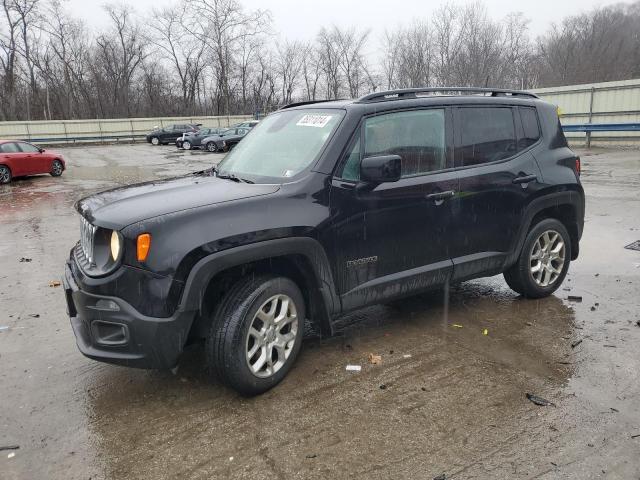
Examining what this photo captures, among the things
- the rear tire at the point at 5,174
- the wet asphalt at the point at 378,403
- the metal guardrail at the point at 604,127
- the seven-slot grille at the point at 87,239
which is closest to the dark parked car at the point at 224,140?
the rear tire at the point at 5,174

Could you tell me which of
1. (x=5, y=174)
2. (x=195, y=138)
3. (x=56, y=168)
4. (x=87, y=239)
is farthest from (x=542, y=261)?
(x=195, y=138)

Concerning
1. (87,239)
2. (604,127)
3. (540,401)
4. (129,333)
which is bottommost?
(540,401)

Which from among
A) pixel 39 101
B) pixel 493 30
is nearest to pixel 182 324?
pixel 493 30

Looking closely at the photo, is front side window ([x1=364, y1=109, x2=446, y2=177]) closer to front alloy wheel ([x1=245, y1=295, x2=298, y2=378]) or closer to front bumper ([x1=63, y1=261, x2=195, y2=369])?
front alloy wheel ([x1=245, y1=295, x2=298, y2=378])

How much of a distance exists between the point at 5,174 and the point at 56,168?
2.23m

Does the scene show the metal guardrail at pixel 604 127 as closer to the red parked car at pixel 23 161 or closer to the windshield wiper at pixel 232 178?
the red parked car at pixel 23 161

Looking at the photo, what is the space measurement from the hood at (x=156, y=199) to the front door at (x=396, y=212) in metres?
0.63

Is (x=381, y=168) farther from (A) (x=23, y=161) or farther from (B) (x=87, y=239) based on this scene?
(A) (x=23, y=161)

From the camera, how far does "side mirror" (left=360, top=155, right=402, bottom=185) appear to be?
3723 millimetres

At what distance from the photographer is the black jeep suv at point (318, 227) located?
3.19 m

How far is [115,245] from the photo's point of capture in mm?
3230

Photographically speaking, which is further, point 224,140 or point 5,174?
point 224,140

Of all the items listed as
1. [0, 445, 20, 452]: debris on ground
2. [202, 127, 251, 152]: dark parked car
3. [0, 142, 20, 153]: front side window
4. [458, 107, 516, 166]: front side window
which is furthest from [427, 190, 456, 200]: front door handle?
[202, 127, 251, 152]: dark parked car

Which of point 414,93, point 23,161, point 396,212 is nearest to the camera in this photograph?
point 396,212
